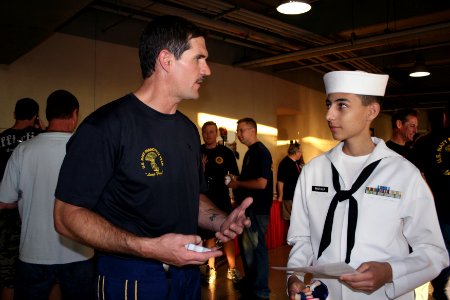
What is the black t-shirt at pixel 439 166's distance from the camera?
2.94 m

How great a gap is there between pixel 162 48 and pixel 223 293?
10.8 feet

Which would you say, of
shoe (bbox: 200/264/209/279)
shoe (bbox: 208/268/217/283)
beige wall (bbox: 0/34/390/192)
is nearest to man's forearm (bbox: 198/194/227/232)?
shoe (bbox: 208/268/217/283)

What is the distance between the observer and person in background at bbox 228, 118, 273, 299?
405 centimetres

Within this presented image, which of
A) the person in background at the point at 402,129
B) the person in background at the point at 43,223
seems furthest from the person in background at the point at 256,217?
the person in background at the point at 43,223

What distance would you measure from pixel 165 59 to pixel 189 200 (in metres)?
0.62

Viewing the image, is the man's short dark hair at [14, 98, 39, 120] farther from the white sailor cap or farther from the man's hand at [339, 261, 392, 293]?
the man's hand at [339, 261, 392, 293]

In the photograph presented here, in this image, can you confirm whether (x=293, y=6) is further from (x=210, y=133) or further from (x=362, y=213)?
(x=362, y=213)

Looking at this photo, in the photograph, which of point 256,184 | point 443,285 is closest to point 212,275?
point 256,184

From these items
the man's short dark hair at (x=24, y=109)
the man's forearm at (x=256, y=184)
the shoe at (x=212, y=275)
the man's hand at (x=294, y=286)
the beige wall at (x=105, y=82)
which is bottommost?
the shoe at (x=212, y=275)

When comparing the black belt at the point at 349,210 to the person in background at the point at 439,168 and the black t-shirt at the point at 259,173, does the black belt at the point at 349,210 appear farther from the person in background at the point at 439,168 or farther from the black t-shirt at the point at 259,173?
the black t-shirt at the point at 259,173

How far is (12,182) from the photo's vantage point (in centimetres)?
250

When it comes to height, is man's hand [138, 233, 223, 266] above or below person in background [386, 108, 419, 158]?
below

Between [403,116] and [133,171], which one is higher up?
[403,116]

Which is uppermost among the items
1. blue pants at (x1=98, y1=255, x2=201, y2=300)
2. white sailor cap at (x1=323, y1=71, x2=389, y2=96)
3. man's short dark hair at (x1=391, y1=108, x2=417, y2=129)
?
man's short dark hair at (x1=391, y1=108, x2=417, y2=129)
